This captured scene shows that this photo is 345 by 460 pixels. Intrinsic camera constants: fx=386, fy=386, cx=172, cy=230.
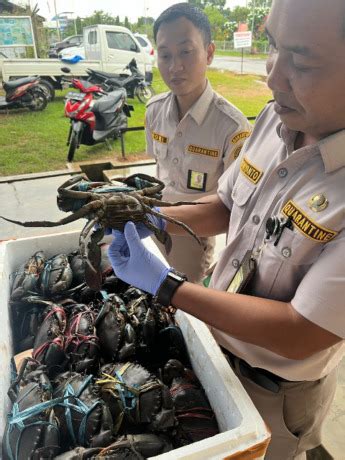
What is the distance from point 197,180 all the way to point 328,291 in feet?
5.02

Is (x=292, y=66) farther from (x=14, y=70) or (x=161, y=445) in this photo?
(x=14, y=70)

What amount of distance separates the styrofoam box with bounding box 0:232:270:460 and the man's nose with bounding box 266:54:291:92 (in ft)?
2.96

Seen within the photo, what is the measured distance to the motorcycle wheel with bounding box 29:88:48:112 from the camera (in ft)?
32.0

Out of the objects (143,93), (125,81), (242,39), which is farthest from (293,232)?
(242,39)

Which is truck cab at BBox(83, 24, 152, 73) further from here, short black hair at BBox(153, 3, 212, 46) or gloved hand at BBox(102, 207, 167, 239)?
gloved hand at BBox(102, 207, 167, 239)

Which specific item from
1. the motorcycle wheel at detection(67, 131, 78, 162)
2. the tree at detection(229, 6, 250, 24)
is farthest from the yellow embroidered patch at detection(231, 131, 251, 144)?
the tree at detection(229, 6, 250, 24)

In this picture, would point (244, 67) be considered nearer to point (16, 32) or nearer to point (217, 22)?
point (16, 32)

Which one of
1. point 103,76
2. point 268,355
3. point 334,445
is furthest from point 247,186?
point 103,76

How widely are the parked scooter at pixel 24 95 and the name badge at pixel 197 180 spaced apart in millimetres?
8492

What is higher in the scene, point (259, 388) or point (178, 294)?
point (178, 294)

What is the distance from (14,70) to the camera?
10.5m

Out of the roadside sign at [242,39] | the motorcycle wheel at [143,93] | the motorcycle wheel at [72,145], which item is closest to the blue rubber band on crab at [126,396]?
the motorcycle wheel at [72,145]

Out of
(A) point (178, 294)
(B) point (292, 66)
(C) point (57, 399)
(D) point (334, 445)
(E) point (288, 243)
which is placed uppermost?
(B) point (292, 66)

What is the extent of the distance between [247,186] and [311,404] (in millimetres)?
848
